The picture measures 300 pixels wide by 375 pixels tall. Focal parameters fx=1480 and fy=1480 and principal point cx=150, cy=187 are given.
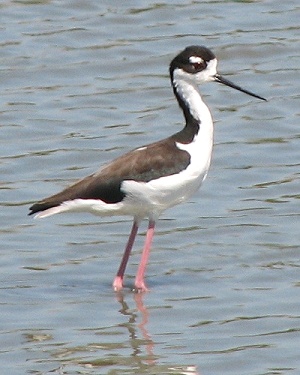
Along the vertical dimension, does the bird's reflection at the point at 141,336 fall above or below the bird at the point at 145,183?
below

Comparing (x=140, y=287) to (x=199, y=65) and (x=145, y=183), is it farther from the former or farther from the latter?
(x=199, y=65)

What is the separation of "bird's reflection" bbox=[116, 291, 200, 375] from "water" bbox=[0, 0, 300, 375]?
0.01 m

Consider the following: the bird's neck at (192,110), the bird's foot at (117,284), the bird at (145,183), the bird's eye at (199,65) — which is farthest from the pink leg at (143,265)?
the bird's eye at (199,65)

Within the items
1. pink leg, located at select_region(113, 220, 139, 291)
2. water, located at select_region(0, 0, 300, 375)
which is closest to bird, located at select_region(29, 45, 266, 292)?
pink leg, located at select_region(113, 220, 139, 291)

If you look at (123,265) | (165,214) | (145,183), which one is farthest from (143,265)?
A: (165,214)

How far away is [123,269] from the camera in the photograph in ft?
31.7

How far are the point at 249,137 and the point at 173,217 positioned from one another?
6.57ft

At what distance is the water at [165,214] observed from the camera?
8.41 m

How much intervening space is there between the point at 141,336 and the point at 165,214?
107 inches

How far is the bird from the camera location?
31.0 ft

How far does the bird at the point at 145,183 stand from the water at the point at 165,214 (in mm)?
507

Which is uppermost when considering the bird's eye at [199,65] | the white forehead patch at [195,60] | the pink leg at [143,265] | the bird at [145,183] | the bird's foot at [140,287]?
the white forehead patch at [195,60]

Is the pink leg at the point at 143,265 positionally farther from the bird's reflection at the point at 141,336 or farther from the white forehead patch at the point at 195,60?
the white forehead patch at the point at 195,60

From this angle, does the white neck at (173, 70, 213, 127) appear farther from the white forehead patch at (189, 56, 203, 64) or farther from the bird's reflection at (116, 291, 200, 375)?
the bird's reflection at (116, 291, 200, 375)
